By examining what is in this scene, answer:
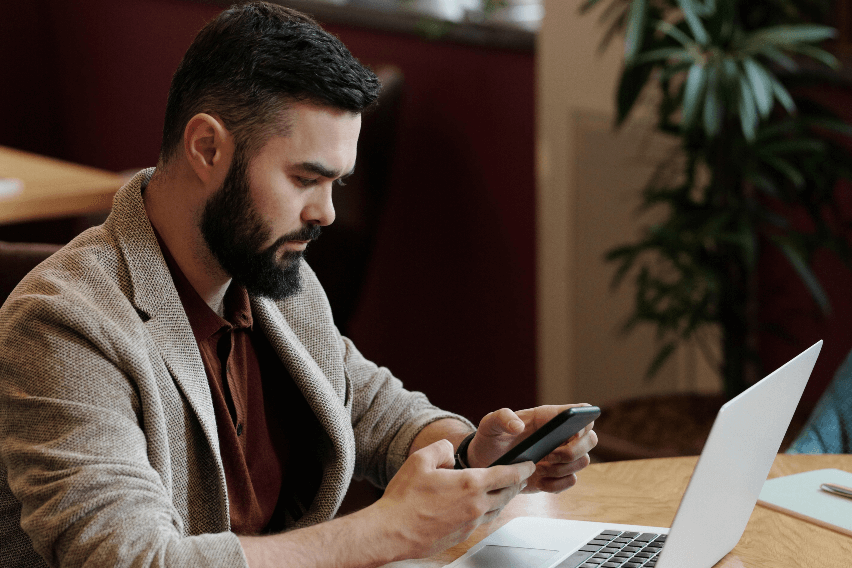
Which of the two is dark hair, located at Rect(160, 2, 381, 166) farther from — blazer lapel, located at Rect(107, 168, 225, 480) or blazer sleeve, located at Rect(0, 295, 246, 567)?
blazer sleeve, located at Rect(0, 295, 246, 567)

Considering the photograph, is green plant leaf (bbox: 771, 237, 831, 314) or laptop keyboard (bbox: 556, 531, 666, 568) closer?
laptop keyboard (bbox: 556, 531, 666, 568)

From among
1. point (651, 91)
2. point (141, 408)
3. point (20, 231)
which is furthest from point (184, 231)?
point (20, 231)

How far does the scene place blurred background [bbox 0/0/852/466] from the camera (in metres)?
2.66

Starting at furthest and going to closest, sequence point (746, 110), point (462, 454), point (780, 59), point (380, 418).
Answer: point (780, 59)
point (746, 110)
point (380, 418)
point (462, 454)

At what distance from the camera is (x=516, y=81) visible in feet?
10.1

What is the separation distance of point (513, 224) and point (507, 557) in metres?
2.19

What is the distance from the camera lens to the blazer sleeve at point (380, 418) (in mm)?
1341

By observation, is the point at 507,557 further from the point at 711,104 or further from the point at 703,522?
the point at 711,104

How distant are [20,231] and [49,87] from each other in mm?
1022

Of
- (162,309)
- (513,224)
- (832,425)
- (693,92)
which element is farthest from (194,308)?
(513,224)

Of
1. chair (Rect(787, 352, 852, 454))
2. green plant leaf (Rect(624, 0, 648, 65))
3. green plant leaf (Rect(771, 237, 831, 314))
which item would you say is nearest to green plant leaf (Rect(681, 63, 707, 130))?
green plant leaf (Rect(624, 0, 648, 65))

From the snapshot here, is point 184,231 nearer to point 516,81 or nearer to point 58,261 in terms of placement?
point 58,261

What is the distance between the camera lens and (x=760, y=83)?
2.12 m

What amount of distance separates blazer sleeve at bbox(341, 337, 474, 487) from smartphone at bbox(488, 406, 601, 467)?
32 cm
